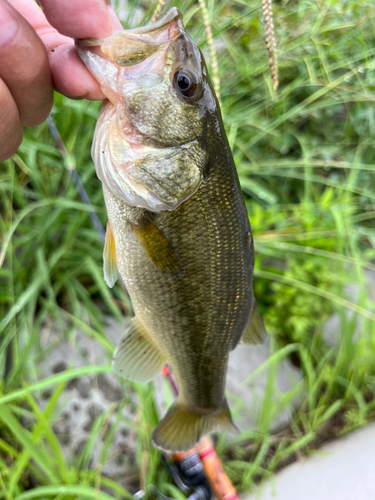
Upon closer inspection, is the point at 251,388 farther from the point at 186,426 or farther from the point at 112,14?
the point at 112,14

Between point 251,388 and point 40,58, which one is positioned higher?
point 40,58

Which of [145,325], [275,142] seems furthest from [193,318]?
[275,142]

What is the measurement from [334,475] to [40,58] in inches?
70.5

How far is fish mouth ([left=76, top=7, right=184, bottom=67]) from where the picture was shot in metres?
0.63

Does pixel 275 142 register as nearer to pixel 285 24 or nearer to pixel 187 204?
pixel 285 24

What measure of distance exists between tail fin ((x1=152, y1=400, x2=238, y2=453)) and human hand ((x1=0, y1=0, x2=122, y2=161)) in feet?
2.59

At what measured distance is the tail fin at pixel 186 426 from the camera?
943 millimetres

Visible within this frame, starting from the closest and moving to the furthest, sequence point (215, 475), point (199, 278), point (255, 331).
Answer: point (199, 278) → point (255, 331) → point (215, 475)

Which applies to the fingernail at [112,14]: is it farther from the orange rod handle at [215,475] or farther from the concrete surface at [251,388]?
the concrete surface at [251,388]

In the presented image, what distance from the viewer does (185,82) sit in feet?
2.26

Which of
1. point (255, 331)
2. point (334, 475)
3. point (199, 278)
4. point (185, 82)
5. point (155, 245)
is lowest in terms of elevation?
point (334, 475)

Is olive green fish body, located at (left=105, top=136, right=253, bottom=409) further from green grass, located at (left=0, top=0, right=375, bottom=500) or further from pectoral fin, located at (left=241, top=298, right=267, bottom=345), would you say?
green grass, located at (left=0, top=0, right=375, bottom=500)

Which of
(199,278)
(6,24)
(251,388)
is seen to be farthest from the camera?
(251,388)

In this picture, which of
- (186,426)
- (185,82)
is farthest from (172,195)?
(186,426)
